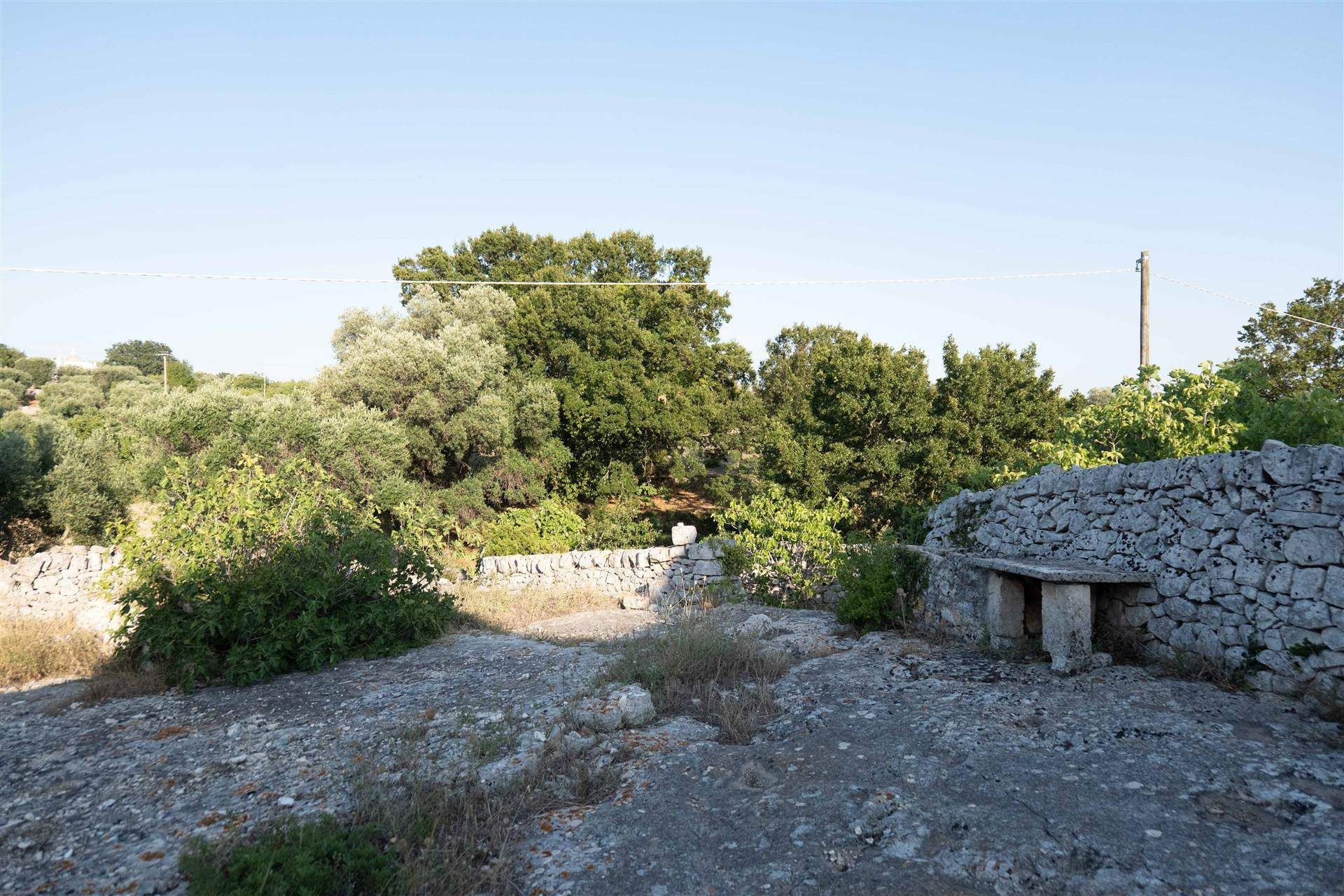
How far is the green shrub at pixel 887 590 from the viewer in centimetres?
823

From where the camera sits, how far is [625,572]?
13.2m

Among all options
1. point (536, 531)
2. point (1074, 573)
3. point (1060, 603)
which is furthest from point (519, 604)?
point (1074, 573)

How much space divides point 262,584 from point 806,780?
542 cm

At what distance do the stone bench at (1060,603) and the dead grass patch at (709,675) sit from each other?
1.99m

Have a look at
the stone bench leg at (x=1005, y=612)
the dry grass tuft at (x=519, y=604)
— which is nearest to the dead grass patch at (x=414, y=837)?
the stone bench leg at (x=1005, y=612)

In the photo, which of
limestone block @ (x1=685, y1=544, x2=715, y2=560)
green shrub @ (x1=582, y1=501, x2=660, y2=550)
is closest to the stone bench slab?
limestone block @ (x1=685, y1=544, x2=715, y2=560)

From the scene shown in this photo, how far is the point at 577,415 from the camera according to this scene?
2000 centimetres

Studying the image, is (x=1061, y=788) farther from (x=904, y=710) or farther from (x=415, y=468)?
(x=415, y=468)

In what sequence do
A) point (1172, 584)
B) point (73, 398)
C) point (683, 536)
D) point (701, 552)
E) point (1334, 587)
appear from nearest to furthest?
point (1334, 587), point (1172, 584), point (701, 552), point (683, 536), point (73, 398)

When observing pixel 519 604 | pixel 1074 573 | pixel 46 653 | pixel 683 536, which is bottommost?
pixel 519 604

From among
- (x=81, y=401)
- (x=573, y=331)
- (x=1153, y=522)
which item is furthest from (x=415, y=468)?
(x=81, y=401)

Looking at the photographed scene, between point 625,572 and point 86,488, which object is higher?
point 86,488

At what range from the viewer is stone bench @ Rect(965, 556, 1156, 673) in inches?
233

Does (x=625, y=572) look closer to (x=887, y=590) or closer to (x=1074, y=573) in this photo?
(x=887, y=590)
